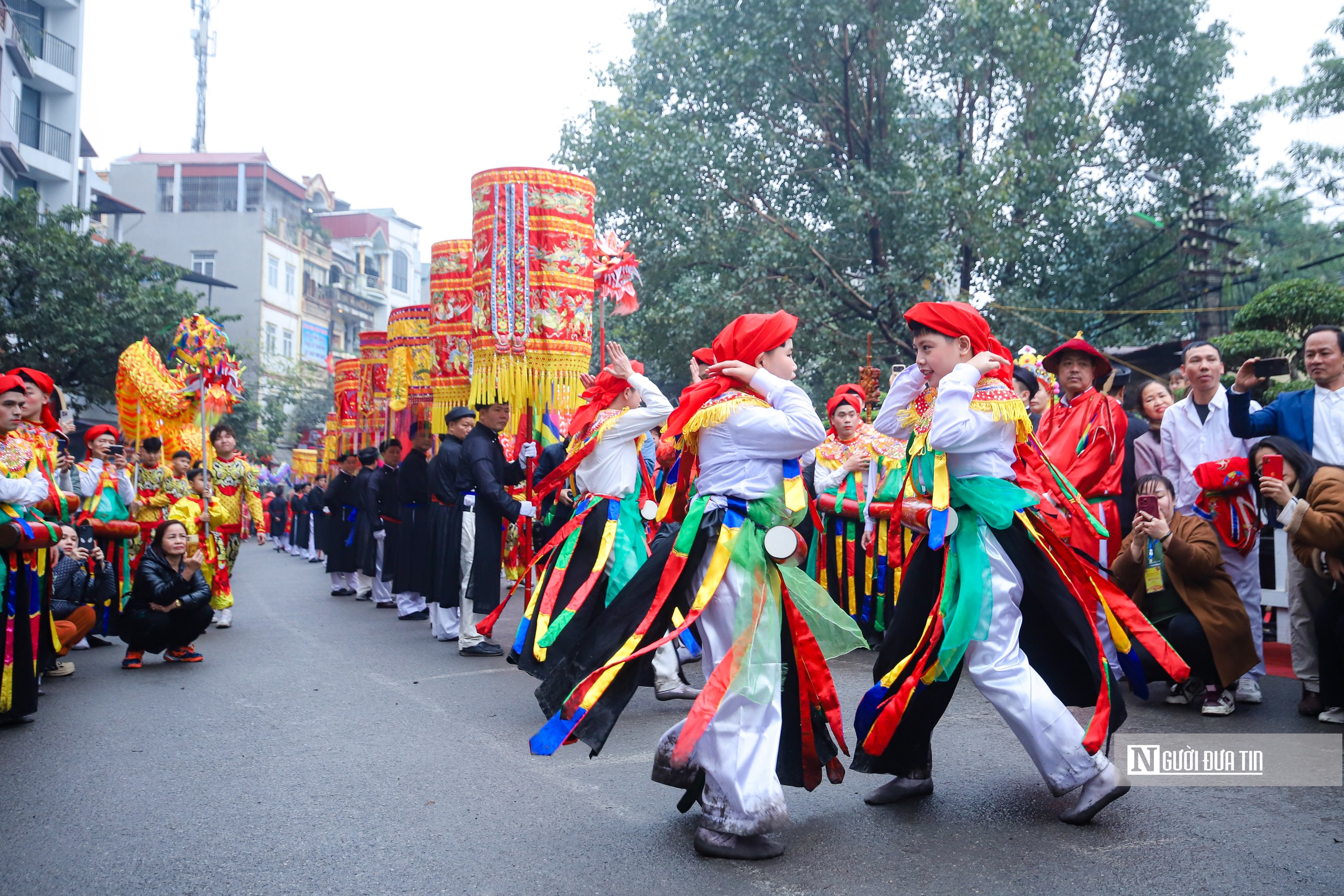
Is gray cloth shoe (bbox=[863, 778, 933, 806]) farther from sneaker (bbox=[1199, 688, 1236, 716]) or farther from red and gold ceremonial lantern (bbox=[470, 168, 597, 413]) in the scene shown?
red and gold ceremonial lantern (bbox=[470, 168, 597, 413])

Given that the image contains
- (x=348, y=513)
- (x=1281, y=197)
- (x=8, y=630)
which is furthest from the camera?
(x=1281, y=197)

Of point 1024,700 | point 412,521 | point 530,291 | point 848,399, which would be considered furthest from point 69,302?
point 1024,700

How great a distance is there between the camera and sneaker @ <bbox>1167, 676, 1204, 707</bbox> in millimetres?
5547

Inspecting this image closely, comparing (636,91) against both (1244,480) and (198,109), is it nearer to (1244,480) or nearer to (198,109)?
(1244,480)

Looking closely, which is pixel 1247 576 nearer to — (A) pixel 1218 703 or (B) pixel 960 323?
(A) pixel 1218 703

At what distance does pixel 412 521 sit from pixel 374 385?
677 cm

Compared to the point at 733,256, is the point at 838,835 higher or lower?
lower

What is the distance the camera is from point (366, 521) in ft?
41.2

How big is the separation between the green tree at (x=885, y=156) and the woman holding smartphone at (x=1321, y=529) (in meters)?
10.6

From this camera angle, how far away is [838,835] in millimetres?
3594

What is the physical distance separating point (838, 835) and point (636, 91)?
54.5 ft

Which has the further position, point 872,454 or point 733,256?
point 733,256

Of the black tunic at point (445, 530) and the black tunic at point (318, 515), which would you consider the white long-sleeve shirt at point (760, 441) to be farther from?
the black tunic at point (318, 515)

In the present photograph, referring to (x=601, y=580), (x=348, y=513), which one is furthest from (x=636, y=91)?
(x=601, y=580)
